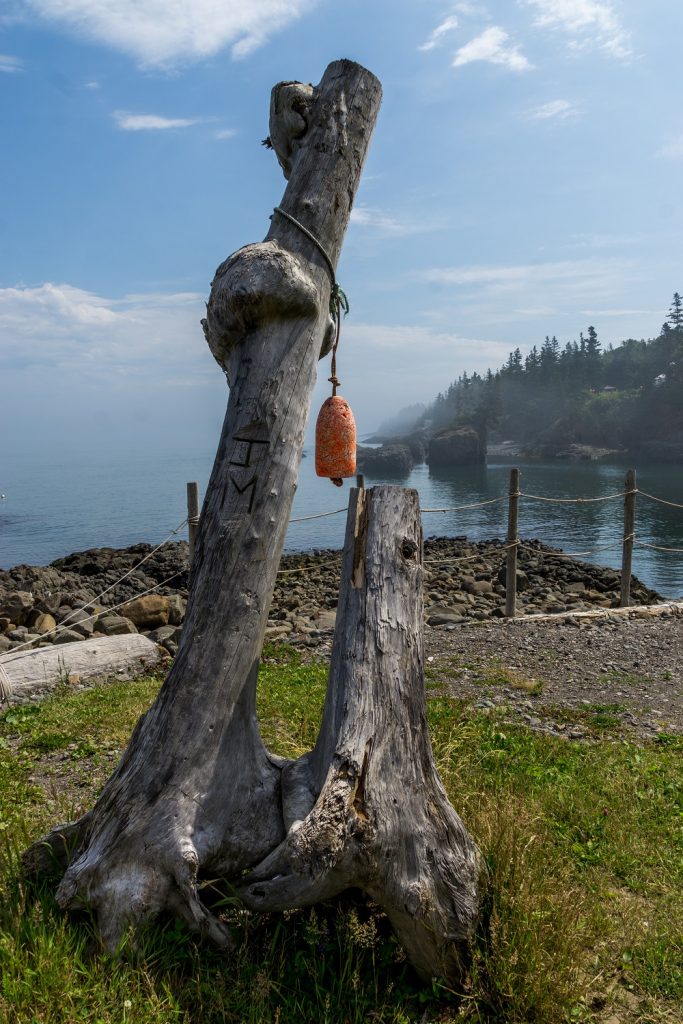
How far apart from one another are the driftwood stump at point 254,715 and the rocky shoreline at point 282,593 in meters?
5.79

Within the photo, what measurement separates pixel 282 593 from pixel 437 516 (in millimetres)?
23703

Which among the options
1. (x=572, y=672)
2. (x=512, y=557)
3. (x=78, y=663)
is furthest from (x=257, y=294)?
(x=512, y=557)

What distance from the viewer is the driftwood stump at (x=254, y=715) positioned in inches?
128

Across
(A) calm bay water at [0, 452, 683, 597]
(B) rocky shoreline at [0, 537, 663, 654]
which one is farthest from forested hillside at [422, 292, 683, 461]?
(B) rocky shoreline at [0, 537, 663, 654]

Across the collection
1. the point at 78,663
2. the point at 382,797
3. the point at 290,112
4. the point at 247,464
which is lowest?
the point at 78,663

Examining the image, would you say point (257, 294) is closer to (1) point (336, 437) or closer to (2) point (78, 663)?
(1) point (336, 437)

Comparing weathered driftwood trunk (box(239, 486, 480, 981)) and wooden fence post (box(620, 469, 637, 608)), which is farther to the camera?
wooden fence post (box(620, 469, 637, 608))

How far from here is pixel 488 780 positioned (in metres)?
5.20

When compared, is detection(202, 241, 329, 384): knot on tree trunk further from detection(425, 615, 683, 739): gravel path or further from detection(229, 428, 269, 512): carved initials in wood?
detection(425, 615, 683, 739): gravel path

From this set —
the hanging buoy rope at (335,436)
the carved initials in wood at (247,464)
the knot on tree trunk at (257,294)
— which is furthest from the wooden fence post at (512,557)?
the carved initials in wood at (247,464)

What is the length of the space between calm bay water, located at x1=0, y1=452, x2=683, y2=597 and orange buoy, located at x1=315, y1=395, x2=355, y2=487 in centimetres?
891

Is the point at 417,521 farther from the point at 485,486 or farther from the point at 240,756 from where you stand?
the point at 485,486

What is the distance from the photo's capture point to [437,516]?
39.4 m

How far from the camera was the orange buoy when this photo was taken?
17.6 ft
